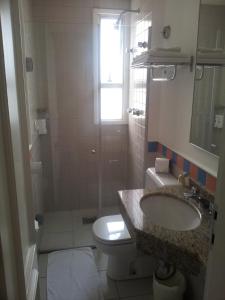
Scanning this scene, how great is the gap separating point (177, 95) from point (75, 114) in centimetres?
134

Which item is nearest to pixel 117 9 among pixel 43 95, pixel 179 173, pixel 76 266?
pixel 43 95

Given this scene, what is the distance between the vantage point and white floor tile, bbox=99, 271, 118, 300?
2034 mm

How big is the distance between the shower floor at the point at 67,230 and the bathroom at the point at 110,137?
12 mm

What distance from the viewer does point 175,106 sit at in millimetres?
2098

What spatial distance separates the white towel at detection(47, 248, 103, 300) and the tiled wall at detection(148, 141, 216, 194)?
1151 mm

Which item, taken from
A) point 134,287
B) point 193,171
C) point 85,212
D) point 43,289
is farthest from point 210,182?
point 85,212

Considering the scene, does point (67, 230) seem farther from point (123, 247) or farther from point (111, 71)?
point (111, 71)

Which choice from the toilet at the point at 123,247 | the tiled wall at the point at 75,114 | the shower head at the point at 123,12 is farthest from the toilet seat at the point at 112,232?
the shower head at the point at 123,12

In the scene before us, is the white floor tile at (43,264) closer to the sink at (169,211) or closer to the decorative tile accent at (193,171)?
the sink at (169,211)

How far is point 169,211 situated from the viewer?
5.76 ft

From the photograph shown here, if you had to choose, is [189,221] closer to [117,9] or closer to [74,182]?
[74,182]

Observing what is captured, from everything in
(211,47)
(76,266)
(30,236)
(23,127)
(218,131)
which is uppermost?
(211,47)

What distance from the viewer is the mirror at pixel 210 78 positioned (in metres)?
1.53

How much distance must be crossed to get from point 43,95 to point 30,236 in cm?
198
